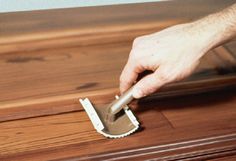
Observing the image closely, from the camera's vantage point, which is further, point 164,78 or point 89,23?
point 89,23

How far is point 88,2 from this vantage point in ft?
3.52

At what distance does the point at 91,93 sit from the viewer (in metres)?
0.77

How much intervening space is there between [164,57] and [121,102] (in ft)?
0.37

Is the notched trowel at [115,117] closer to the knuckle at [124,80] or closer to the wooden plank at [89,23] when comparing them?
the knuckle at [124,80]

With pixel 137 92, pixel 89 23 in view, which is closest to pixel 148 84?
pixel 137 92

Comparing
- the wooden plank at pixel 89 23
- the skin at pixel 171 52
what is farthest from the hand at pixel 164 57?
the wooden plank at pixel 89 23

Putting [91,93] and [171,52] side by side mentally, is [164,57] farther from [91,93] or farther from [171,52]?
[91,93]

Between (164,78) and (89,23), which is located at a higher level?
(89,23)

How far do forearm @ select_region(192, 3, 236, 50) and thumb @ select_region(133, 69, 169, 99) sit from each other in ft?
0.37

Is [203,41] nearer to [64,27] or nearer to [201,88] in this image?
[201,88]

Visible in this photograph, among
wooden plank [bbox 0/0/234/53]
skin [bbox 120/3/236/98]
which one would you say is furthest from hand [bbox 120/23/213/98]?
wooden plank [bbox 0/0/234/53]

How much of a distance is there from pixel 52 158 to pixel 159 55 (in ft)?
0.86

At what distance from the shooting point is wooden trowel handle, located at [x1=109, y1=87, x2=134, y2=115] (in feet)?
2.37

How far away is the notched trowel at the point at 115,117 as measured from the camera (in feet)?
2.31
